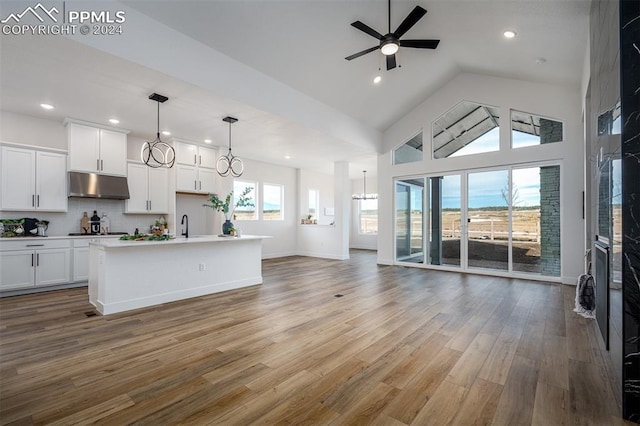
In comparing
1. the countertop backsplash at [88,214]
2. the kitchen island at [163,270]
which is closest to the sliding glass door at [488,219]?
the kitchen island at [163,270]

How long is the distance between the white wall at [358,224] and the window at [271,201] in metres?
3.72

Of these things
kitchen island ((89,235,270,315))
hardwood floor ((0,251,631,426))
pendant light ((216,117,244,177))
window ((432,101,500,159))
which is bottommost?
hardwood floor ((0,251,631,426))

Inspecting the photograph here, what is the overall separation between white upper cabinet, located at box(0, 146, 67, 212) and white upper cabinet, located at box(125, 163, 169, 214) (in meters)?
1.05

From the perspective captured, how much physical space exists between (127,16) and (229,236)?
330 cm

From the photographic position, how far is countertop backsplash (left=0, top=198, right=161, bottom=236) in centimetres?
532

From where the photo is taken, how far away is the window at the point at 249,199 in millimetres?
8320

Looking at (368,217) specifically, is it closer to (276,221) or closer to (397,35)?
(276,221)

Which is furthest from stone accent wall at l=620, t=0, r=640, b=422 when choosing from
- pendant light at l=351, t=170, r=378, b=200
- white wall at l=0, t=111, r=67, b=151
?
pendant light at l=351, t=170, r=378, b=200

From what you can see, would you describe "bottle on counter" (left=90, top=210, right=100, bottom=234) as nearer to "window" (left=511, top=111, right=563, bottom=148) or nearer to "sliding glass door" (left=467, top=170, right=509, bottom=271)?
"sliding glass door" (left=467, top=170, right=509, bottom=271)

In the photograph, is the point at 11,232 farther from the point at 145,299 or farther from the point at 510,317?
the point at 510,317

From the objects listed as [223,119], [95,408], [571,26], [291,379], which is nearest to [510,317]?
[291,379]

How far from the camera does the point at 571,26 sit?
3.89 metres

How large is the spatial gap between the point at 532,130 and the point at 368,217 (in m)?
6.68

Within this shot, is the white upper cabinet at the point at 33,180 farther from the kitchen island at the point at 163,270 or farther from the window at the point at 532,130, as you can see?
the window at the point at 532,130
